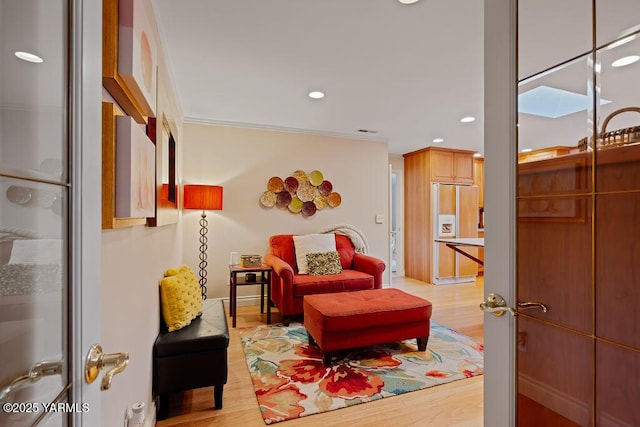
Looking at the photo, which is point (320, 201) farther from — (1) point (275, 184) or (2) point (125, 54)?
(2) point (125, 54)

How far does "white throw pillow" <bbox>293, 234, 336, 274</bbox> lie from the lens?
12.3 ft

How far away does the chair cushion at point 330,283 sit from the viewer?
3314 mm

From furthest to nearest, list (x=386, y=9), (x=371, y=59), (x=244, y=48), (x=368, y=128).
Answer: (x=368, y=128)
(x=371, y=59)
(x=244, y=48)
(x=386, y=9)

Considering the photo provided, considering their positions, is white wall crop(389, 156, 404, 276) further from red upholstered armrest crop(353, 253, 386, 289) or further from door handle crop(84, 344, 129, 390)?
door handle crop(84, 344, 129, 390)

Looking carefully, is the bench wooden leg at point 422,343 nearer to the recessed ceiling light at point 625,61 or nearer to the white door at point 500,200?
the white door at point 500,200

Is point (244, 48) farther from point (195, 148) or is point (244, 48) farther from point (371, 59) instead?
point (195, 148)

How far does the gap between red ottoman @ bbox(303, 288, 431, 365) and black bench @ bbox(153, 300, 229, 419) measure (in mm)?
805

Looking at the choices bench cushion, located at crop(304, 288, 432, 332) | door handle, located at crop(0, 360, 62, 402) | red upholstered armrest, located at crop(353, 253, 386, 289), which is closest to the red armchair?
red upholstered armrest, located at crop(353, 253, 386, 289)

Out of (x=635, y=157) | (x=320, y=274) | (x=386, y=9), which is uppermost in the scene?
(x=386, y=9)

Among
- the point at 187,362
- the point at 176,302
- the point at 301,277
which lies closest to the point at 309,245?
the point at 301,277

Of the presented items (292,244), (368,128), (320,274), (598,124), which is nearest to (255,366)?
(320,274)

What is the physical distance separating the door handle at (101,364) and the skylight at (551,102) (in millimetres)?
1244

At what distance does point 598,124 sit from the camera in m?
0.76

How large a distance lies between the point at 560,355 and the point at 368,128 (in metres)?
3.79
